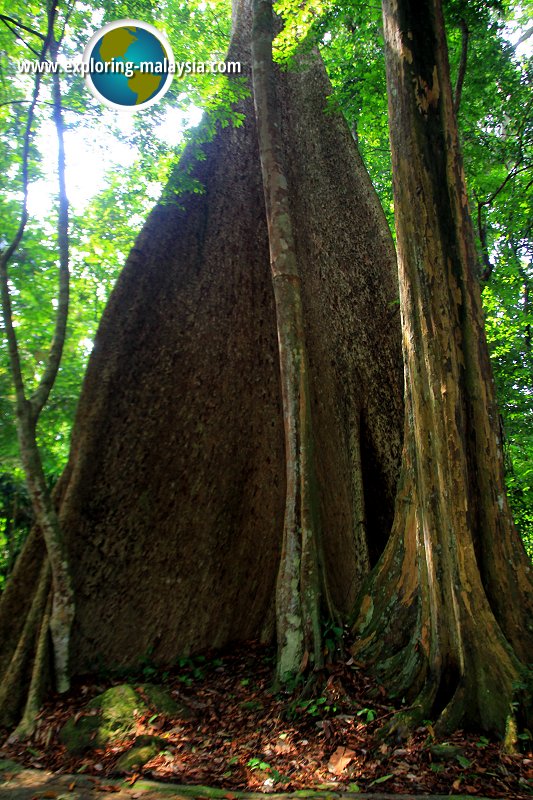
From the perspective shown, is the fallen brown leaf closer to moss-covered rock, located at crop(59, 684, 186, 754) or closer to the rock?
the rock

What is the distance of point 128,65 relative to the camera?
576cm

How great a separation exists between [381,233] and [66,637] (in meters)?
5.44

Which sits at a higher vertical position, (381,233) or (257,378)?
(381,233)

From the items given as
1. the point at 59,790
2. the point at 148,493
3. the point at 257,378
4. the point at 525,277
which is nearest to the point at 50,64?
the point at 257,378

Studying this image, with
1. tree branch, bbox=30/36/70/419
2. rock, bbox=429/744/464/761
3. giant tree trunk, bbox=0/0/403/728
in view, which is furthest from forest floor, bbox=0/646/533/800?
tree branch, bbox=30/36/70/419

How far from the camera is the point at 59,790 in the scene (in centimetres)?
287

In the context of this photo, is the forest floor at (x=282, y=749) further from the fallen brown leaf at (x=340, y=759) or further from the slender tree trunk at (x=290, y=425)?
the slender tree trunk at (x=290, y=425)

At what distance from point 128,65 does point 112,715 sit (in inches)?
249

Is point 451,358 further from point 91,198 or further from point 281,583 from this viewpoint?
point 91,198

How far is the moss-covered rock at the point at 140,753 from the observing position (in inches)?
120

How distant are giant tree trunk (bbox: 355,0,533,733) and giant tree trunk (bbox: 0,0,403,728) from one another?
1018mm

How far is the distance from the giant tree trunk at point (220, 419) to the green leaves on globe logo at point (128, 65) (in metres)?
0.81

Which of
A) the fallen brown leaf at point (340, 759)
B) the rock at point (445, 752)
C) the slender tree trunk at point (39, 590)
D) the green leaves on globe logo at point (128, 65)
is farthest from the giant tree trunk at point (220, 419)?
the rock at point (445, 752)

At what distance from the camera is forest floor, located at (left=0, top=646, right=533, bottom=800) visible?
269cm
